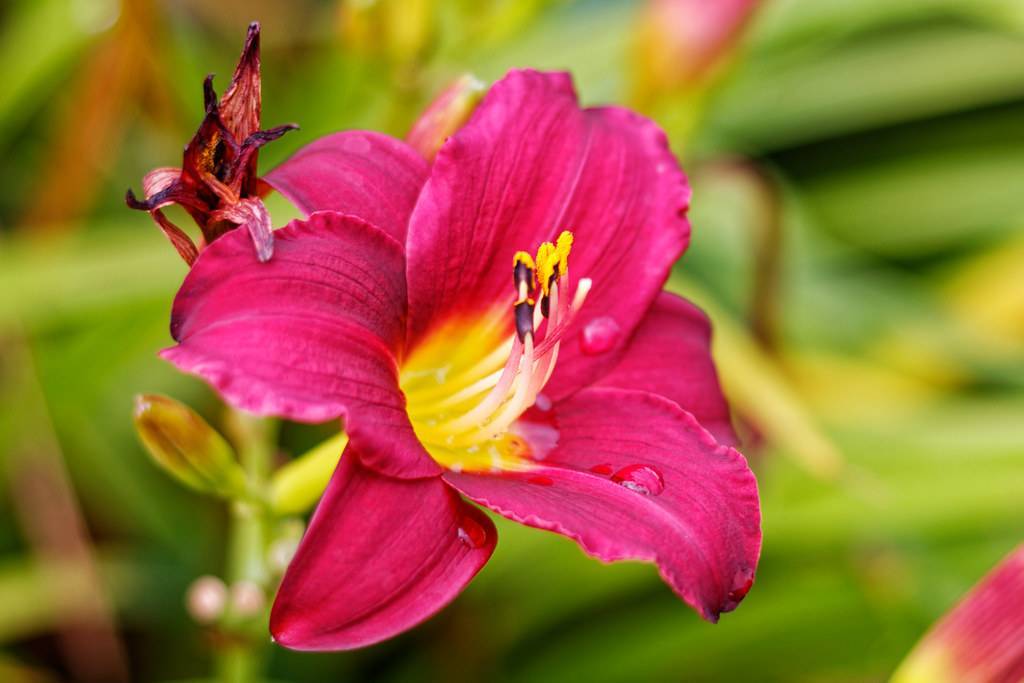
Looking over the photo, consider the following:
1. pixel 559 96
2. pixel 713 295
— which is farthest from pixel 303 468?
pixel 713 295

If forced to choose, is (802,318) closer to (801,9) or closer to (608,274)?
(801,9)

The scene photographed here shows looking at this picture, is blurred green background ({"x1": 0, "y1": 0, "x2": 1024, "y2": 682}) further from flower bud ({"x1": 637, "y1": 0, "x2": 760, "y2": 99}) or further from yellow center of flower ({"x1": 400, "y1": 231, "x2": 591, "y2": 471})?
yellow center of flower ({"x1": 400, "y1": 231, "x2": 591, "y2": 471})

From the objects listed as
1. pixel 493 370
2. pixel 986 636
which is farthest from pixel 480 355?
pixel 986 636

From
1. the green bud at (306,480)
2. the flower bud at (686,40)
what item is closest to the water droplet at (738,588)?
the green bud at (306,480)

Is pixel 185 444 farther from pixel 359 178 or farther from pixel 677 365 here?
pixel 677 365

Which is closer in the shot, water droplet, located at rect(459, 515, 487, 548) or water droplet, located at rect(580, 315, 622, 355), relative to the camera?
water droplet, located at rect(459, 515, 487, 548)

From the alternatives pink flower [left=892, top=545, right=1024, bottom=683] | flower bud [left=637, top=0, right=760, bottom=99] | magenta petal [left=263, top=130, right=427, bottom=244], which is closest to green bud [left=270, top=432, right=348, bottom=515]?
magenta petal [left=263, top=130, right=427, bottom=244]
